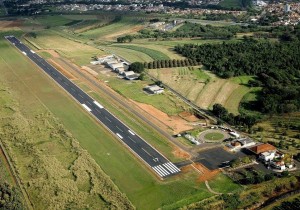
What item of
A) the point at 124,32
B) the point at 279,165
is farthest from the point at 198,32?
the point at 279,165

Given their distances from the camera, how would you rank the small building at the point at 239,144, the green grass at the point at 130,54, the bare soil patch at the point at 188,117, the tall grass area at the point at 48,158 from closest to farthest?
the tall grass area at the point at 48,158 < the small building at the point at 239,144 < the bare soil patch at the point at 188,117 < the green grass at the point at 130,54

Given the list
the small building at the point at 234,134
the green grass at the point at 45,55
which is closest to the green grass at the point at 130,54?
the green grass at the point at 45,55

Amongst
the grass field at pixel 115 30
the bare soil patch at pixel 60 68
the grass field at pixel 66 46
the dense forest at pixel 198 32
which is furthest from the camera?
the grass field at pixel 115 30

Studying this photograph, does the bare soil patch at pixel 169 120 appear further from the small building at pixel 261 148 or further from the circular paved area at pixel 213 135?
the small building at pixel 261 148

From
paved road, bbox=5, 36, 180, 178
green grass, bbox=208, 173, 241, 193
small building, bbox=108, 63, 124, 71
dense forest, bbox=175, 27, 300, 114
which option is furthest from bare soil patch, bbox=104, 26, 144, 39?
green grass, bbox=208, 173, 241, 193

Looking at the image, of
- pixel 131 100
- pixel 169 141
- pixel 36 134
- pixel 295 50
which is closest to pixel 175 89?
pixel 131 100

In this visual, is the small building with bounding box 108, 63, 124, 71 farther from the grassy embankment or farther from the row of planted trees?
the grassy embankment

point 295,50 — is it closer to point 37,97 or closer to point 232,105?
point 232,105

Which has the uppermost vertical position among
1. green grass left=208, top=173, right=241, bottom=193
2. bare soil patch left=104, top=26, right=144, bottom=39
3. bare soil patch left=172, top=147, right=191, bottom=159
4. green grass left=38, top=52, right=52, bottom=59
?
bare soil patch left=104, top=26, right=144, bottom=39

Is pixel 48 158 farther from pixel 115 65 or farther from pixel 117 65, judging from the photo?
pixel 117 65
